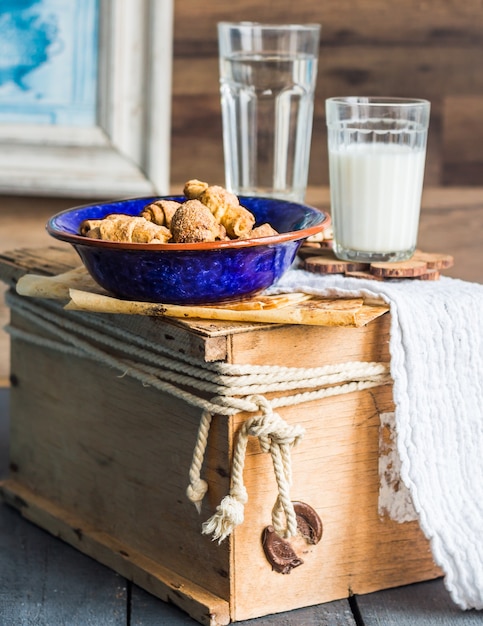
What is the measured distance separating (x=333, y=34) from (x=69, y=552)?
2.50ft

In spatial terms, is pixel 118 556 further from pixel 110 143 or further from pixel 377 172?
pixel 110 143

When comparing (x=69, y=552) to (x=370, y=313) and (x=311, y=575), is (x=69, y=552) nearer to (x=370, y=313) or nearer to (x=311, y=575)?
(x=311, y=575)

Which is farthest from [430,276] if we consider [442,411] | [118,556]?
[118,556]

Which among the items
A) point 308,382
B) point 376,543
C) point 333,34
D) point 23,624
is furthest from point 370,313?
point 333,34

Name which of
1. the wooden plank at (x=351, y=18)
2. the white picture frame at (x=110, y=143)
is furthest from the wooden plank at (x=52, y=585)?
the wooden plank at (x=351, y=18)

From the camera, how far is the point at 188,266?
2.49ft

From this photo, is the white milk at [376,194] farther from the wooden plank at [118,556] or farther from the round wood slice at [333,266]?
the wooden plank at [118,556]

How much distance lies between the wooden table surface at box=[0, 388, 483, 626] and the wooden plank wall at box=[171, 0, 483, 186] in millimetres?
625

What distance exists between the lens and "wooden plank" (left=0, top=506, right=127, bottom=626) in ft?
2.64

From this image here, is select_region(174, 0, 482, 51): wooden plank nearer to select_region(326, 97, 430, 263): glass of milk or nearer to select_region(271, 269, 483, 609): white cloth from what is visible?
select_region(326, 97, 430, 263): glass of milk

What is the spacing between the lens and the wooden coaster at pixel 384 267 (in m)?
0.88

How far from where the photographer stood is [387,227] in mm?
900

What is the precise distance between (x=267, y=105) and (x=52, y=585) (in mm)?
514

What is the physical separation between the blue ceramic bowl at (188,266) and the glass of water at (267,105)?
22 centimetres
